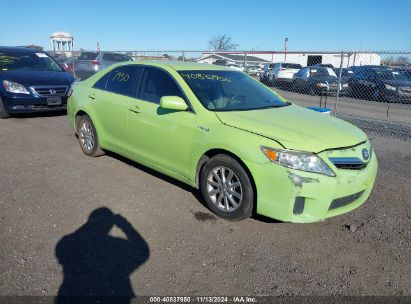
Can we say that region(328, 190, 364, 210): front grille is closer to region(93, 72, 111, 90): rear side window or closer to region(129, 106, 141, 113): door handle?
region(129, 106, 141, 113): door handle

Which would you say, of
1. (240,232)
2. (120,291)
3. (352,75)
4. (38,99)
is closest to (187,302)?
(120,291)

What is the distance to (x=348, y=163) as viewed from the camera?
3.48m

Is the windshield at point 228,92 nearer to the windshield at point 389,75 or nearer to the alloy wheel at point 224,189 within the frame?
the alloy wheel at point 224,189

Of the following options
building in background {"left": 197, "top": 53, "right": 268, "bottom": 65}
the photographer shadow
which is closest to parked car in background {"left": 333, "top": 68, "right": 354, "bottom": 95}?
building in background {"left": 197, "top": 53, "right": 268, "bottom": 65}

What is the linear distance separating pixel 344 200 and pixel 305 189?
0.52 m

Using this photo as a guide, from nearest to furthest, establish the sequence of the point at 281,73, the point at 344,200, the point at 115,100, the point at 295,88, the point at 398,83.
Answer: the point at 344,200 < the point at 115,100 < the point at 398,83 < the point at 295,88 < the point at 281,73

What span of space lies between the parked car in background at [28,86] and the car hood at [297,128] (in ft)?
20.0

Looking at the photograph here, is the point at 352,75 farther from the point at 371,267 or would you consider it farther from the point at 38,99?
the point at 371,267

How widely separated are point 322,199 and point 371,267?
2.23 feet

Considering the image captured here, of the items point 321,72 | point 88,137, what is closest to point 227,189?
point 88,137

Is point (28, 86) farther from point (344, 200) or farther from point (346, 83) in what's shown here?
point (346, 83)

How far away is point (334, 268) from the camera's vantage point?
3.10 metres

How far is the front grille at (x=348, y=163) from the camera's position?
3.41 m

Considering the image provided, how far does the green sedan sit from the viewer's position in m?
3.35
